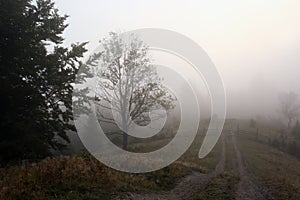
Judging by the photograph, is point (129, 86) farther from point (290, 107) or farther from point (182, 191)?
point (290, 107)

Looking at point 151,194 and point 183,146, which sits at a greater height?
point 183,146

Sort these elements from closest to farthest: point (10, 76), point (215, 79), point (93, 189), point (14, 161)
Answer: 1. point (93, 189)
2. point (14, 161)
3. point (10, 76)
4. point (215, 79)

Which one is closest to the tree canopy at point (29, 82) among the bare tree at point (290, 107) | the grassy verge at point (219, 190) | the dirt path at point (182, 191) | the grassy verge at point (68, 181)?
the grassy verge at point (68, 181)

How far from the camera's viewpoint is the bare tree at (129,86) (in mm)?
31188

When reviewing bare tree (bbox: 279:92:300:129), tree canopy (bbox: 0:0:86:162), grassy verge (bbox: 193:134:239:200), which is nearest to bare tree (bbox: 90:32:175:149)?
tree canopy (bbox: 0:0:86:162)

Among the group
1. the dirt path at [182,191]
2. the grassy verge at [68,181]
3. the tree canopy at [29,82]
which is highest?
the tree canopy at [29,82]

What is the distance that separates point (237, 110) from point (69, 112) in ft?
540

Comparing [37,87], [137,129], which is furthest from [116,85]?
[37,87]

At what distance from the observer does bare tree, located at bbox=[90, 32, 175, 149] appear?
1228 inches

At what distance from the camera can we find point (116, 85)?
104 feet

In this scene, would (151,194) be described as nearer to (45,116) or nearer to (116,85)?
(45,116)

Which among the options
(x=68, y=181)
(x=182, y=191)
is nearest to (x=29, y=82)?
(x=68, y=181)

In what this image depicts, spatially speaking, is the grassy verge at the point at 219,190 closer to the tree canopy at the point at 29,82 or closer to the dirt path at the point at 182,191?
the dirt path at the point at 182,191

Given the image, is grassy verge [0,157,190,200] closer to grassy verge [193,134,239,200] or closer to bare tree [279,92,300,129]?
grassy verge [193,134,239,200]
